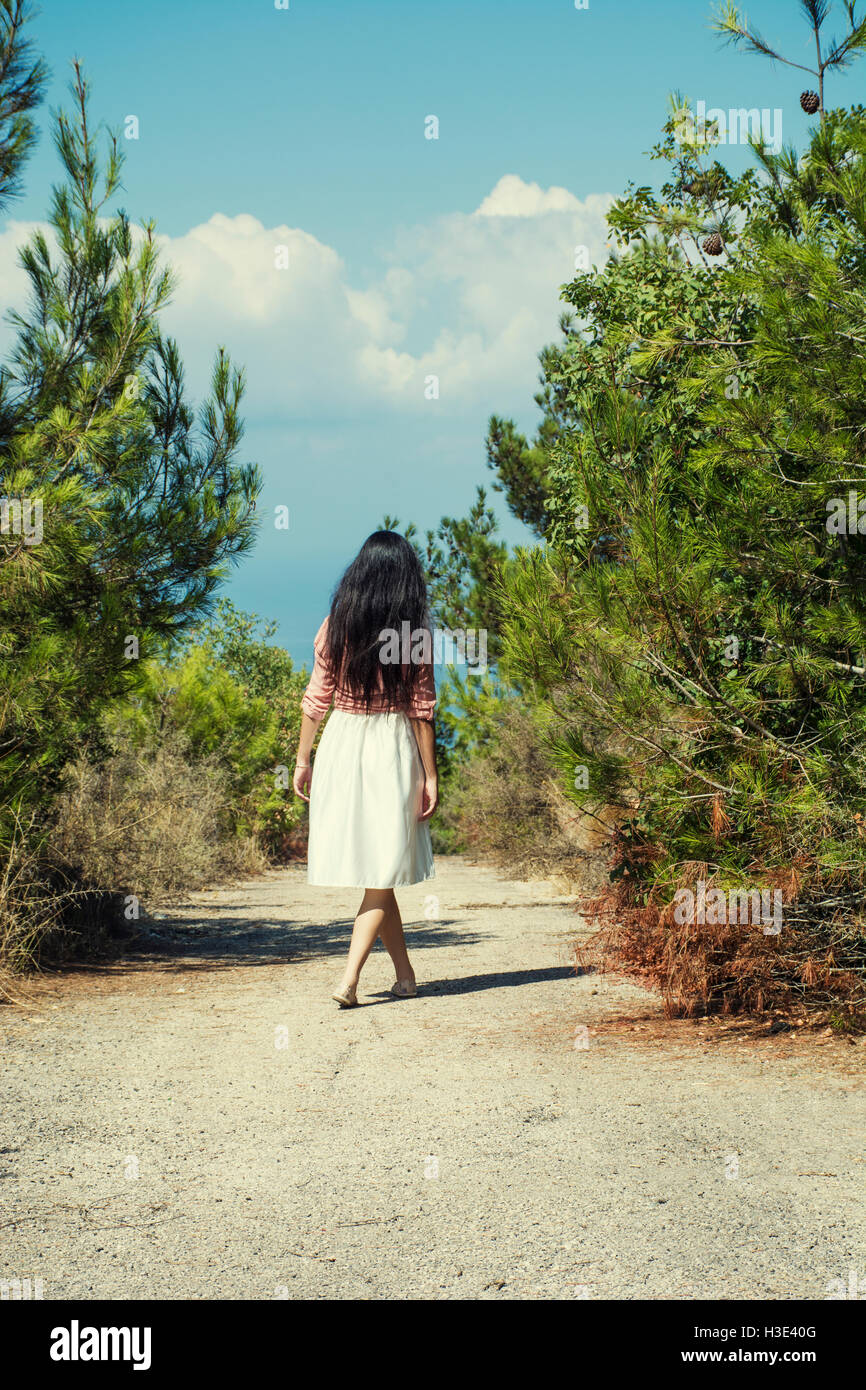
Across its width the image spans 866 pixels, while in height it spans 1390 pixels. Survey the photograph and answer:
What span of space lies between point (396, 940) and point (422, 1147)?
2.40m

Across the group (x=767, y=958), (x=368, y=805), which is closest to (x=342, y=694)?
(x=368, y=805)

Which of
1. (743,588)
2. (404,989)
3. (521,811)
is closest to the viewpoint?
(743,588)

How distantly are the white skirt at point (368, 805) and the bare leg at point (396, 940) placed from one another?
0.22 metres

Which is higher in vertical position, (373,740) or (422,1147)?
(373,740)

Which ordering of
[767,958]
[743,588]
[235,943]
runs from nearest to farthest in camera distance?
[767,958] → [743,588] → [235,943]

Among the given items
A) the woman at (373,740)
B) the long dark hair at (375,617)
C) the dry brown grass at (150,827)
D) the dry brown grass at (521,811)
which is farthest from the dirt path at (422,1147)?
the dry brown grass at (521,811)

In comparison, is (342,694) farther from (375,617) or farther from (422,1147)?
(422,1147)

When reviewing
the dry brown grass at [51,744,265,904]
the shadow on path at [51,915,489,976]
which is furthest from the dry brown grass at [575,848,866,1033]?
the dry brown grass at [51,744,265,904]

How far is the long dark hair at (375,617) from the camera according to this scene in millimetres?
6070

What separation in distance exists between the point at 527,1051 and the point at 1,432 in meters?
4.86

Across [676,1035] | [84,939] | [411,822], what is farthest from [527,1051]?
[84,939]

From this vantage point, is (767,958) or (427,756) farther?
(427,756)

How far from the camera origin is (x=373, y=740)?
20.2 ft

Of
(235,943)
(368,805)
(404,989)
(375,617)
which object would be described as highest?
(375,617)
